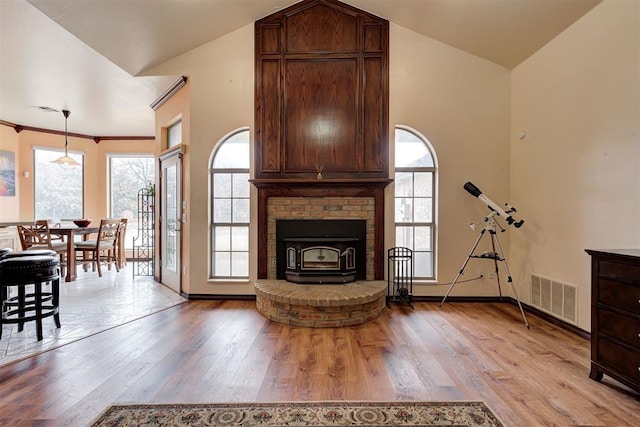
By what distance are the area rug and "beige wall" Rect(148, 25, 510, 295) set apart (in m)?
2.29

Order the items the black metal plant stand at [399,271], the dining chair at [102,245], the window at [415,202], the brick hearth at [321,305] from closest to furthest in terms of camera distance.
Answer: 1. the brick hearth at [321,305]
2. the black metal plant stand at [399,271]
3. the window at [415,202]
4. the dining chair at [102,245]

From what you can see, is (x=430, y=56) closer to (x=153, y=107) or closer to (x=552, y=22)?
(x=552, y=22)

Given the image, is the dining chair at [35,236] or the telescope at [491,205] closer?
the telescope at [491,205]

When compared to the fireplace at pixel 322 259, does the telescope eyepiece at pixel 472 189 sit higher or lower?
higher

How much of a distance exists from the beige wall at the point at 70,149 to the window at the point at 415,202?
19.3 feet

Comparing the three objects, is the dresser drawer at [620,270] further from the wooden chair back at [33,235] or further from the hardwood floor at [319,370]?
the wooden chair back at [33,235]

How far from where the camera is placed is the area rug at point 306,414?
69.6 inches

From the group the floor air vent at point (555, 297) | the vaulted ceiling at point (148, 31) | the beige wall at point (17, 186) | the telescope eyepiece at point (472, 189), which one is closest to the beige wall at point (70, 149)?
the beige wall at point (17, 186)

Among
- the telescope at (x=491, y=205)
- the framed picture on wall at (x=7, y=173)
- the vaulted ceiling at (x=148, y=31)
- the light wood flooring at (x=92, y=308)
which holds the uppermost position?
the vaulted ceiling at (x=148, y=31)

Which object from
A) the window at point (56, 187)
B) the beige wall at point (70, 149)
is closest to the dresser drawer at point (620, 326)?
the beige wall at point (70, 149)

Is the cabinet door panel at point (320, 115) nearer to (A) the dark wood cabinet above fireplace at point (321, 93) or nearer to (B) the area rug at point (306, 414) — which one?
(A) the dark wood cabinet above fireplace at point (321, 93)

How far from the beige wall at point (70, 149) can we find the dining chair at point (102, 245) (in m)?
1.46

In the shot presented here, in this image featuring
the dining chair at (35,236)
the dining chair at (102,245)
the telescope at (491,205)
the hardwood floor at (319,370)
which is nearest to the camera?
the hardwood floor at (319,370)

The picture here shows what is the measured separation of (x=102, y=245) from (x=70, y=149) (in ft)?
9.10
